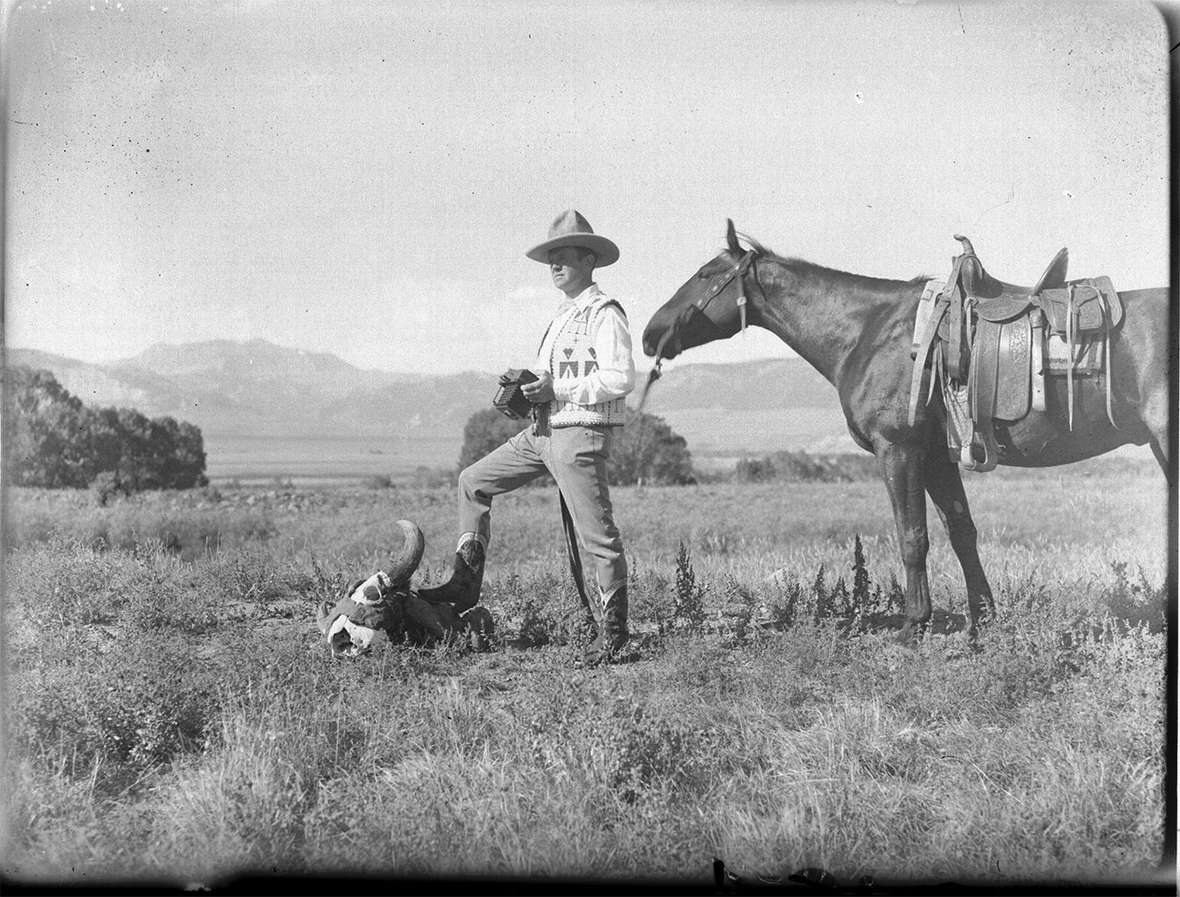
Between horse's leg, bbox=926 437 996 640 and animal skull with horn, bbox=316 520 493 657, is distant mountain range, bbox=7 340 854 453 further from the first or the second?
animal skull with horn, bbox=316 520 493 657

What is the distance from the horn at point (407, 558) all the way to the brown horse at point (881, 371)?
1567 mm

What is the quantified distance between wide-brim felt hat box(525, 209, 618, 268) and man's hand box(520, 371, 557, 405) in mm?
602

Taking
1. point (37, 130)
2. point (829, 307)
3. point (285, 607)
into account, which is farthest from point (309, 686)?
point (829, 307)

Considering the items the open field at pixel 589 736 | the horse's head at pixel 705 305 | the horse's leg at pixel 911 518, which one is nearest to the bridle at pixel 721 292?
the horse's head at pixel 705 305

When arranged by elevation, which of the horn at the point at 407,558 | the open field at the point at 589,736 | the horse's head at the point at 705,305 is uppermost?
the horse's head at the point at 705,305

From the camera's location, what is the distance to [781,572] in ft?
18.7

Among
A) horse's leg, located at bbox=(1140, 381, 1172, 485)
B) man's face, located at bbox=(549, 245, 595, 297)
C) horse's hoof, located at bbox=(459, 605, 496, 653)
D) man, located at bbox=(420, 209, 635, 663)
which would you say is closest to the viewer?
horse's leg, located at bbox=(1140, 381, 1172, 485)

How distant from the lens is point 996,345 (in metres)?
4.46

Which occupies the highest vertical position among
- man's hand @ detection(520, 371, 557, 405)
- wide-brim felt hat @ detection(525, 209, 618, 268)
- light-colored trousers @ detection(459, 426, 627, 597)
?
wide-brim felt hat @ detection(525, 209, 618, 268)

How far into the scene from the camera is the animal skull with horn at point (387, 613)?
13.8 feet

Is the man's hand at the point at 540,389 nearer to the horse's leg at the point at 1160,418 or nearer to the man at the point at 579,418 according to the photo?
the man at the point at 579,418

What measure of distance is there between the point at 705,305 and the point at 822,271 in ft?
2.23

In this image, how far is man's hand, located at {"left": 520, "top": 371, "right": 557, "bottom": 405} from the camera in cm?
425

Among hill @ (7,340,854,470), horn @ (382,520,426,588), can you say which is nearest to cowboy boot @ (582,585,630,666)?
horn @ (382,520,426,588)
